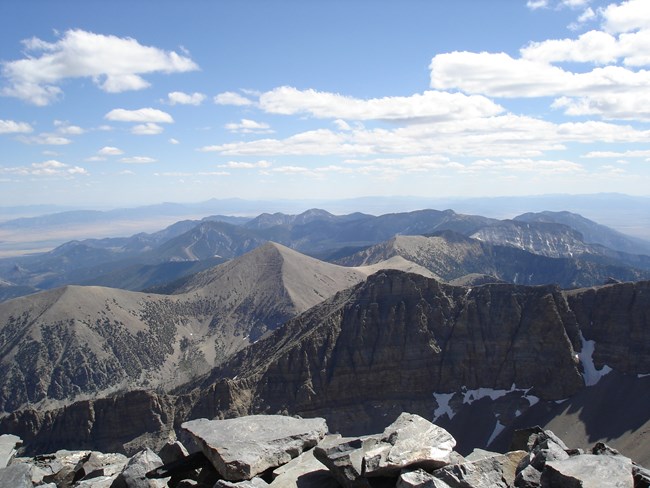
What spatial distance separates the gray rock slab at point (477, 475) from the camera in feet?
57.2

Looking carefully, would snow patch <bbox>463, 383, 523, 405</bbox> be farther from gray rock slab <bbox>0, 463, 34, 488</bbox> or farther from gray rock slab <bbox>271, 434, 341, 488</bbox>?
A: gray rock slab <bbox>0, 463, 34, 488</bbox>

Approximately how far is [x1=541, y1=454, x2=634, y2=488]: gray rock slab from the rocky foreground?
3 centimetres

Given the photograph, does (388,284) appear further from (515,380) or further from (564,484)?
(564,484)

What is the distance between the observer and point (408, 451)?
19.2 m

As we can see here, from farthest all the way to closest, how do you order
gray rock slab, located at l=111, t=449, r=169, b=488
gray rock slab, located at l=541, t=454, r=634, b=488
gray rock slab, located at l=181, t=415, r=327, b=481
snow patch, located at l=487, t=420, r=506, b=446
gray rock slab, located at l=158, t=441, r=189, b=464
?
snow patch, located at l=487, t=420, r=506, b=446
gray rock slab, located at l=158, t=441, r=189, b=464
gray rock slab, located at l=111, t=449, r=169, b=488
gray rock slab, located at l=181, t=415, r=327, b=481
gray rock slab, located at l=541, t=454, r=634, b=488

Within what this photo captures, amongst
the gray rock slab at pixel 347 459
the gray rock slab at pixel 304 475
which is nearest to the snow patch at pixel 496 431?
the gray rock slab at pixel 304 475

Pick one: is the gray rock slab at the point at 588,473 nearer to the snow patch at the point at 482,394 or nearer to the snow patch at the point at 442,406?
the snow patch at the point at 442,406

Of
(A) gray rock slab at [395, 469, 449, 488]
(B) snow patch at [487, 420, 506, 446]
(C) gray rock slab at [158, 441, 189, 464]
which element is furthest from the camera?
(B) snow patch at [487, 420, 506, 446]

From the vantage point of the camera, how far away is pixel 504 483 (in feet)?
60.4

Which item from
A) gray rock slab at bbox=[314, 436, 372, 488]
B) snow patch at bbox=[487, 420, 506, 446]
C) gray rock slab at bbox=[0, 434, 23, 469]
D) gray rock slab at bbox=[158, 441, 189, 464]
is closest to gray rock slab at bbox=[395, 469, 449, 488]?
gray rock slab at bbox=[314, 436, 372, 488]

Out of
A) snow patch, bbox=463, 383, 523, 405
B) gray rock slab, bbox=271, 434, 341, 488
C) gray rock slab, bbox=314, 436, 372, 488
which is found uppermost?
gray rock slab, bbox=314, 436, 372, 488

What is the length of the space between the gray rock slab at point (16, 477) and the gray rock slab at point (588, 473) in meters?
20.0

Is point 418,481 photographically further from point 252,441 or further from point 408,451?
point 252,441

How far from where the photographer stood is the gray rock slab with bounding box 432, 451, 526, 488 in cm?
1743
